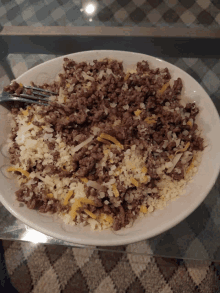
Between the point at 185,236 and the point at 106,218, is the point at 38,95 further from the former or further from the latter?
the point at 185,236

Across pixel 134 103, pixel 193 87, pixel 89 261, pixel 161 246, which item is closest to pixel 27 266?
pixel 89 261

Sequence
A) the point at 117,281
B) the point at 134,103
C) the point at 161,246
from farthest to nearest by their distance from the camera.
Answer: the point at 117,281
the point at 161,246
the point at 134,103

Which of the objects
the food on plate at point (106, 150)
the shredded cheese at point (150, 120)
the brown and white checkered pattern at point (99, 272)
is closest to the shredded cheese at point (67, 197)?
the food on plate at point (106, 150)

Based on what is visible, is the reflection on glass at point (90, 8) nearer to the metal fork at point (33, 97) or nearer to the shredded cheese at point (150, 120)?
the metal fork at point (33, 97)

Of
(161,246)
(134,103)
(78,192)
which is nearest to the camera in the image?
(78,192)

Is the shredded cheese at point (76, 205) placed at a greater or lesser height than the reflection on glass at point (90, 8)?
lesser

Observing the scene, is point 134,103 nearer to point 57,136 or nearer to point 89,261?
point 57,136

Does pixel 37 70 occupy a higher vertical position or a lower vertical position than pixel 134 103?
higher
